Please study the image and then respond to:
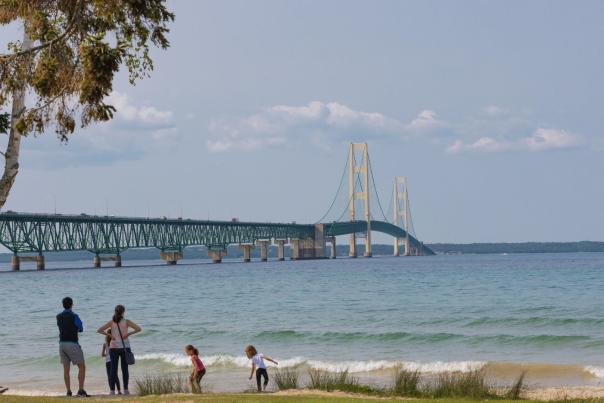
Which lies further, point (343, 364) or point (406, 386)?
point (343, 364)

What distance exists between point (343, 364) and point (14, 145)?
35.9 feet

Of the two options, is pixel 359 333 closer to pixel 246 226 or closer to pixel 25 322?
pixel 25 322

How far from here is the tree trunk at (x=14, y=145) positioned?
1446 cm

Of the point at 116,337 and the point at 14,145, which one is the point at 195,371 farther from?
the point at 14,145

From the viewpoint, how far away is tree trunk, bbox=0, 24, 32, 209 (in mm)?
14461

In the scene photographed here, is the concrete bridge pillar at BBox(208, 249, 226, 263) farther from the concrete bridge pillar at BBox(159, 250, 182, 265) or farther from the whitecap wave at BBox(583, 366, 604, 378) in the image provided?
the whitecap wave at BBox(583, 366, 604, 378)

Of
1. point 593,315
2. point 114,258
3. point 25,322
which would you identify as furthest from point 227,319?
point 114,258

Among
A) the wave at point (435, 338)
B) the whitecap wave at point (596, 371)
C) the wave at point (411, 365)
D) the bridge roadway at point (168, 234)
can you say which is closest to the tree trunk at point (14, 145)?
the wave at point (411, 365)

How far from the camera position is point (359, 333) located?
1230 inches

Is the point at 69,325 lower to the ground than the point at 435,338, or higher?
higher

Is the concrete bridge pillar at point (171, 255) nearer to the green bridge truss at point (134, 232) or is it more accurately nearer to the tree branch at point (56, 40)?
the green bridge truss at point (134, 232)

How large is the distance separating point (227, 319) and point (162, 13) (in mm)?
25147

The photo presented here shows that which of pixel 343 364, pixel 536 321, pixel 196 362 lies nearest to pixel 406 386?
pixel 196 362

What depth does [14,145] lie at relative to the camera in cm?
1472
